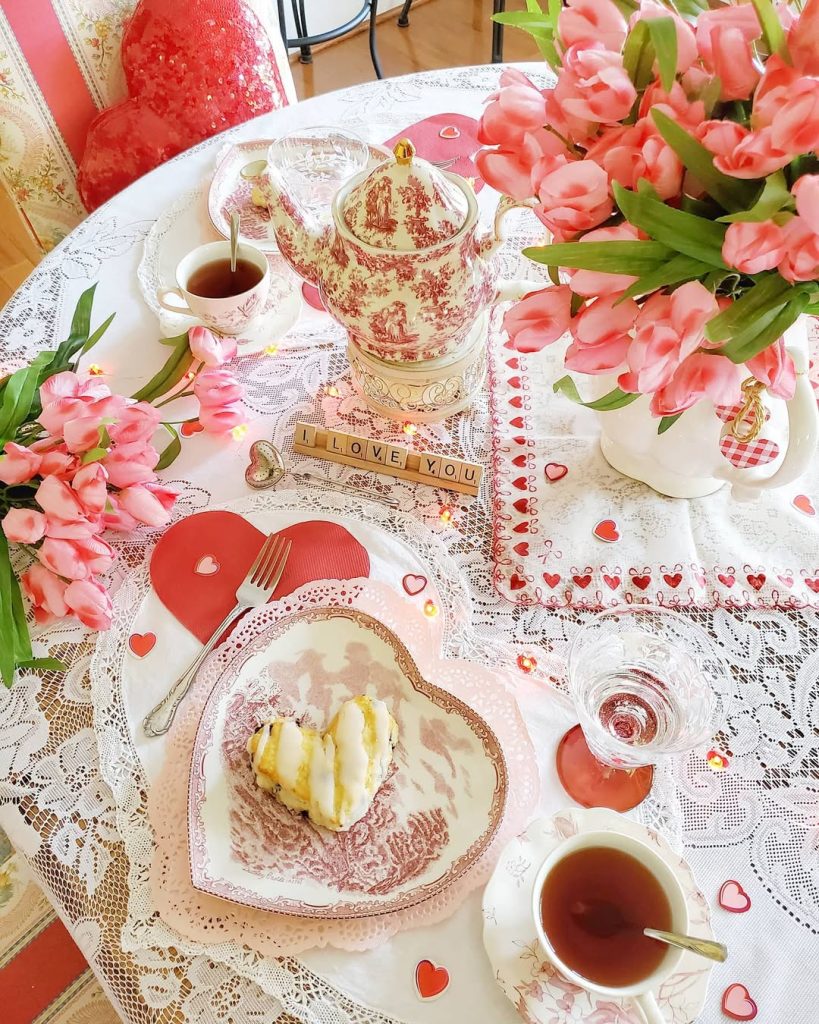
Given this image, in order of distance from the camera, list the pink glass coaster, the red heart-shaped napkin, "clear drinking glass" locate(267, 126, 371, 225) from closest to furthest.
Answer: the pink glass coaster → the red heart-shaped napkin → "clear drinking glass" locate(267, 126, 371, 225)

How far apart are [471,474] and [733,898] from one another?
0.43 m

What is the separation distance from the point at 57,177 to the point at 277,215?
69cm

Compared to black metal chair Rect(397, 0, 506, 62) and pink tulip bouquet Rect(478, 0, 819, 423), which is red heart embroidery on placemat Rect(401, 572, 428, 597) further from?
black metal chair Rect(397, 0, 506, 62)

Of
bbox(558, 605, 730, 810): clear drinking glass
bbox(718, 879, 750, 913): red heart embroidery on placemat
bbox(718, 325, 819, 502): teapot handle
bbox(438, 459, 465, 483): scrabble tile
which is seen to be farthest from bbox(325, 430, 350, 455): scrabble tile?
bbox(718, 879, 750, 913): red heart embroidery on placemat

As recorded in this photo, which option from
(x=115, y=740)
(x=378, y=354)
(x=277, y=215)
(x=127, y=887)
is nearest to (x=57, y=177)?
(x=277, y=215)

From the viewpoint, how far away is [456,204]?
2.33 feet

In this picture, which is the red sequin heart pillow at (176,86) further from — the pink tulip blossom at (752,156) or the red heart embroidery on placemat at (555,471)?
the pink tulip blossom at (752,156)

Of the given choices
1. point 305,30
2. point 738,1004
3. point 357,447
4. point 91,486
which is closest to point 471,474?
point 357,447

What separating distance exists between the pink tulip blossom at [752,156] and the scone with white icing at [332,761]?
45 cm

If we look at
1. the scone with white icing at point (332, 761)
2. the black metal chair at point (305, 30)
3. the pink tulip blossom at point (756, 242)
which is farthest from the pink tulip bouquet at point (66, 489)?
the black metal chair at point (305, 30)

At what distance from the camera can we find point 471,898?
0.58 meters

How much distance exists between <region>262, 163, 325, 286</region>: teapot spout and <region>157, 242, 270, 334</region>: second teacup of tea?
0.12 metres

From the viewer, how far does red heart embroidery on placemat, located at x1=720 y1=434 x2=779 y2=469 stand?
67cm

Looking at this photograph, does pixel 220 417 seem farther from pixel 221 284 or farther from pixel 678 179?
pixel 678 179
